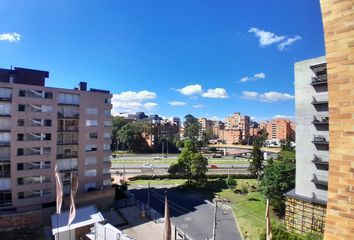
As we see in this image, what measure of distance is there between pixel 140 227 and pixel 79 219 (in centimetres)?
818

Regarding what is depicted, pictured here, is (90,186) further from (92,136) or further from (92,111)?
(92,111)

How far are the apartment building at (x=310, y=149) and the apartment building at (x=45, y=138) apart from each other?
2910 cm

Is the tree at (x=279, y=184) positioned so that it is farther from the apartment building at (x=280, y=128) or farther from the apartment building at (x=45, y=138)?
the apartment building at (x=280, y=128)

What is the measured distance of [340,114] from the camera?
15.1 ft

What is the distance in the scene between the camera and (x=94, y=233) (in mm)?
27672

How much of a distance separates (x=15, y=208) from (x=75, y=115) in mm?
14772

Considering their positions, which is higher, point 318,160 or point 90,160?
point 318,160

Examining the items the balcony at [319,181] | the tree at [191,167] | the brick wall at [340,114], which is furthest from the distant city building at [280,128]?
the brick wall at [340,114]

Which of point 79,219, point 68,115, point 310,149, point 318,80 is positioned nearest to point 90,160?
point 68,115

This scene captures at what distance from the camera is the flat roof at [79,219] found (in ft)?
102

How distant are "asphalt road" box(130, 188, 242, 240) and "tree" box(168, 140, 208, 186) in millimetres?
3452

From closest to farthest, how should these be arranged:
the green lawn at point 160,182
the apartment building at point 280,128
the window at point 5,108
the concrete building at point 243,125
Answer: the window at point 5,108
the green lawn at point 160,182
the apartment building at point 280,128
the concrete building at point 243,125

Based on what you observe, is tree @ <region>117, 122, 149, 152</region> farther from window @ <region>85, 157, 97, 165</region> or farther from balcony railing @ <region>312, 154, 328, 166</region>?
balcony railing @ <region>312, 154, 328, 166</region>

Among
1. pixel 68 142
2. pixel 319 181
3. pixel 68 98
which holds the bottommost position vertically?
pixel 319 181
